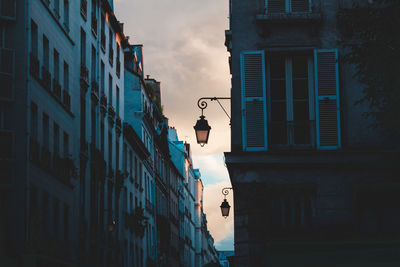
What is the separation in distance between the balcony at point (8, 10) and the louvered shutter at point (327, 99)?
14.2 meters

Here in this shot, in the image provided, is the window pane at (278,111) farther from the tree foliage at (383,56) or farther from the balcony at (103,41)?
the balcony at (103,41)

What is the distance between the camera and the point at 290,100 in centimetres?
1911

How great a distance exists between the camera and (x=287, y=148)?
18.8m

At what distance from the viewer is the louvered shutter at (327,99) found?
18.7 metres

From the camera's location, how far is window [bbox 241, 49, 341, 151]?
18797mm

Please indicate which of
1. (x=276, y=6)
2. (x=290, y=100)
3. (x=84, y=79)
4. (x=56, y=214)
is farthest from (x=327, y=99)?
(x=84, y=79)

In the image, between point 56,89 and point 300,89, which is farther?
point 56,89

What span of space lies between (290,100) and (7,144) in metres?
13.1

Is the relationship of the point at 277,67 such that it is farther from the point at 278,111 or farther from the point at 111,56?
the point at 111,56

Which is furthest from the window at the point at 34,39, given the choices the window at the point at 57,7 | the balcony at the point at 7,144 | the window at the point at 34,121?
the balcony at the point at 7,144

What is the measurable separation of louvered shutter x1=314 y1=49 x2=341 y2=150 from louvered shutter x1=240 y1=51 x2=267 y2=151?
1229mm

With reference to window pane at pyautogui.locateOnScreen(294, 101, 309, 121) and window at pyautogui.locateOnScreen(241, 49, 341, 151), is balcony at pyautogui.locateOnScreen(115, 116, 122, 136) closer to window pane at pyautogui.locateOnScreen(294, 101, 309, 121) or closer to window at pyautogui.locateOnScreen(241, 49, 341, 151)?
window at pyautogui.locateOnScreen(241, 49, 341, 151)

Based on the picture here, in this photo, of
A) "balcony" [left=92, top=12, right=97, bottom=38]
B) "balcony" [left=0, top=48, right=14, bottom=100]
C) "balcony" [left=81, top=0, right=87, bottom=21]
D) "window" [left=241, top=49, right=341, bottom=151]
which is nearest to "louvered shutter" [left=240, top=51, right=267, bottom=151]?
"window" [left=241, top=49, right=341, bottom=151]

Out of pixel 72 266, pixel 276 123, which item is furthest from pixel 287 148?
pixel 72 266
